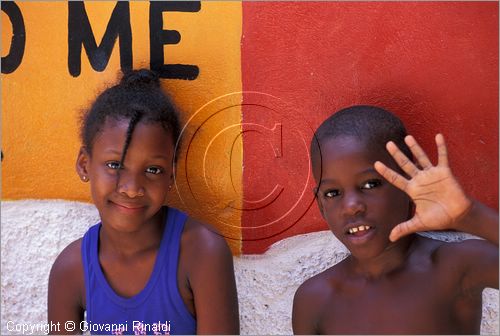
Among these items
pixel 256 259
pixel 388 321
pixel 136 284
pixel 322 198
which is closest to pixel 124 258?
pixel 136 284

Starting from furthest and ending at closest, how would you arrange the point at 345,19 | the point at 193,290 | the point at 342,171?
1. the point at 345,19
2. the point at 193,290
3. the point at 342,171

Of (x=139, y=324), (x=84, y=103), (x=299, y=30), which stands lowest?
(x=139, y=324)

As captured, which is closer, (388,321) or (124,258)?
(388,321)

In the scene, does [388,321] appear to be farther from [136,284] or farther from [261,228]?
[136,284]

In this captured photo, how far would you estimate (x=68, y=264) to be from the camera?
238 centimetres

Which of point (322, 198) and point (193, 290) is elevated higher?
point (322, 198)

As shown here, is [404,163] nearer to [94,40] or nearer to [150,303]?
[150,303]

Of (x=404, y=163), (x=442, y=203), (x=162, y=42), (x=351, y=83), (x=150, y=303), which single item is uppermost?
(x=162, y=42)

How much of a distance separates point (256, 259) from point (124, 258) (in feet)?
1.46

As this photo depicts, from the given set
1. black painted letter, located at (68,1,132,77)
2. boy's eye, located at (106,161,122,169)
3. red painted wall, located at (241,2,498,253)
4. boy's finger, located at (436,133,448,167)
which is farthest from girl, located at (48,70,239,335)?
boy's finger, located at (436,133,448,167)

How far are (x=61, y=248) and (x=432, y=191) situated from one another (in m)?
1.30

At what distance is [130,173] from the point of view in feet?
7.04
